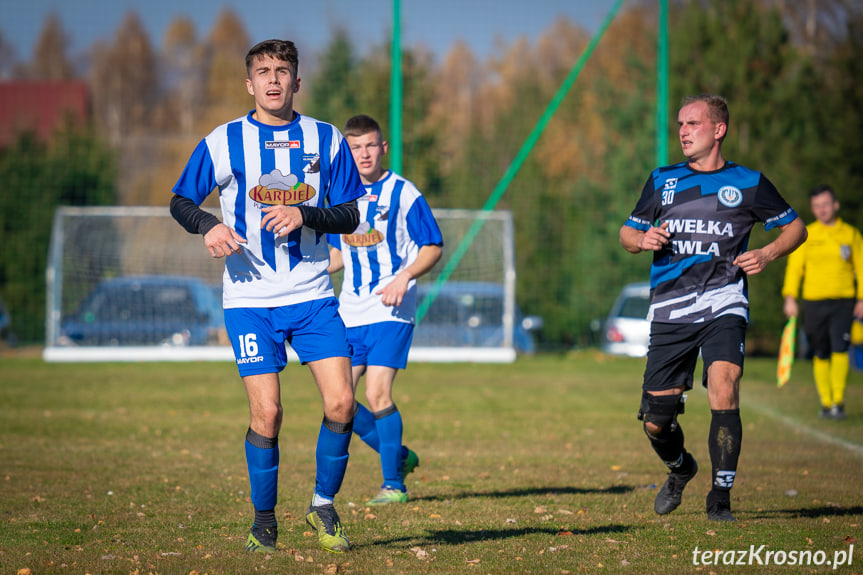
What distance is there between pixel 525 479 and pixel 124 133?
35159mm

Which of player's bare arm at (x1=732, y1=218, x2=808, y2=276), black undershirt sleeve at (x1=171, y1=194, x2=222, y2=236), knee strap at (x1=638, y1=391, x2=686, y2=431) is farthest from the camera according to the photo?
knee strap at (x1=638, y1=391, x2=686, y2=431)

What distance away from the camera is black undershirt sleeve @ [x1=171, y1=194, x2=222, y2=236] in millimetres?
4637

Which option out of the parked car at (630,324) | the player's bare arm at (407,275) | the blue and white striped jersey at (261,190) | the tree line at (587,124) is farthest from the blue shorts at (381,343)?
the tree line at (587,124)

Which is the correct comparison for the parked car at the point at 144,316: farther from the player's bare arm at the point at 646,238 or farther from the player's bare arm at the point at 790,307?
the player's bare arm at the point at 646,238

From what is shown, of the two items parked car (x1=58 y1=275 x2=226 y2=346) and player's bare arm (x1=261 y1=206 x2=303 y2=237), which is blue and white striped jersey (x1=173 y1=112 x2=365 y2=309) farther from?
parked car (x1=58 y1=275 x2=226 y2=346)

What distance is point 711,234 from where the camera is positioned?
5.62m

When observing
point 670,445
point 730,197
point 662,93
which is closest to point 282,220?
point 730,197

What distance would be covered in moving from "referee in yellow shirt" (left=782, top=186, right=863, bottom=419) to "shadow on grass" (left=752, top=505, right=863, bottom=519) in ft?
16.5

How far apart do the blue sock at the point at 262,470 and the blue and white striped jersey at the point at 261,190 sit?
27.2 inches

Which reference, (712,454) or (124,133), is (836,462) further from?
(124,133)

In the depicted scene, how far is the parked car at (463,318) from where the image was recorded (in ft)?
60.6

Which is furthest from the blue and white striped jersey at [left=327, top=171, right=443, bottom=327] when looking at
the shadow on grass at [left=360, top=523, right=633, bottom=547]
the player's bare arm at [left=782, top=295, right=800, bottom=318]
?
the player's bare arm at [left=782, top=295, right=800, bottom=318]

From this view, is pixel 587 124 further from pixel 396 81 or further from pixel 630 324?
pixel 396 81

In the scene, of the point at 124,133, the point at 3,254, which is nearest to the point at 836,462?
the point at 3,254
